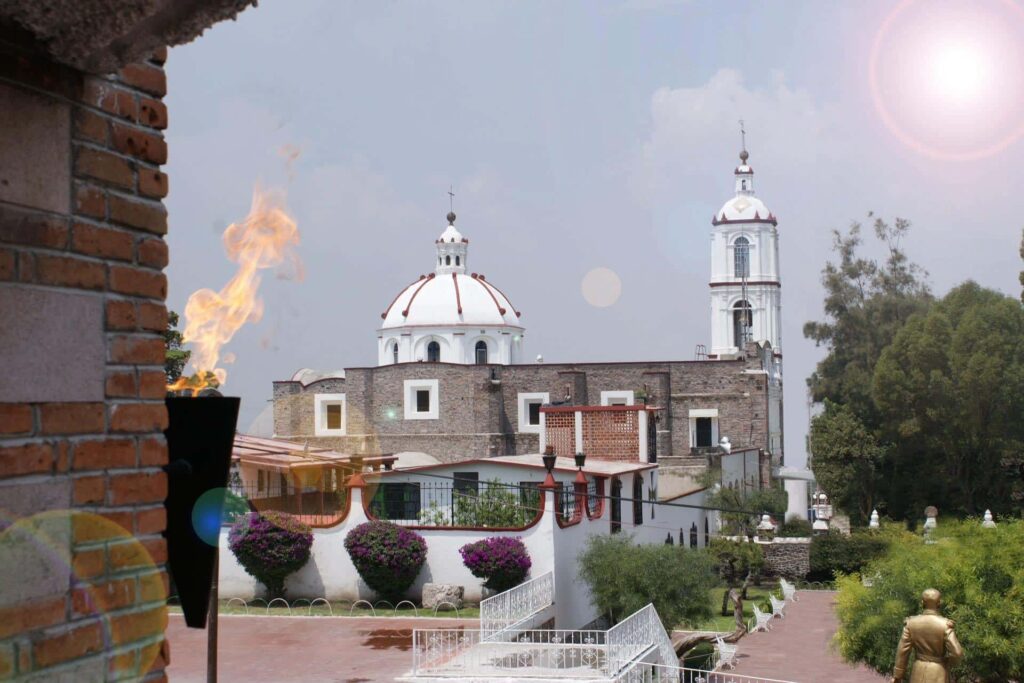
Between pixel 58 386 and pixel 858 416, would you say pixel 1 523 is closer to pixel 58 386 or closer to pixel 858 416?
pixel 58 386

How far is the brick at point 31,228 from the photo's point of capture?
2.17 metres

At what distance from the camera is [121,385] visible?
2436 millimetres

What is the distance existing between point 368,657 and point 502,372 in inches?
1290

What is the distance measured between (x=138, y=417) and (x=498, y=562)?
57.6 feet

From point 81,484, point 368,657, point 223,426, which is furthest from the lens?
point 368,657

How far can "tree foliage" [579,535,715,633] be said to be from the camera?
19891 millimetres

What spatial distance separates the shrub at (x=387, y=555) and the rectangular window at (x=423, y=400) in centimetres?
2736

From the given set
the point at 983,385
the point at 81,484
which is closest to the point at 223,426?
the point at 81,484

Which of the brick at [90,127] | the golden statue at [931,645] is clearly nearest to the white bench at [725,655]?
the golden statue at [931,645]

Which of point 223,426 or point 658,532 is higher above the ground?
point 223,426

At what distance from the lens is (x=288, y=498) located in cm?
2481

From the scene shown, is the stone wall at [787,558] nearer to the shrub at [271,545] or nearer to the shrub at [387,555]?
Answer: the shrub at [387,555]

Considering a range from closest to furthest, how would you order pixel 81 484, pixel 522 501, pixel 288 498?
pixel 81 484
pixel 522 501
pixel 288 498

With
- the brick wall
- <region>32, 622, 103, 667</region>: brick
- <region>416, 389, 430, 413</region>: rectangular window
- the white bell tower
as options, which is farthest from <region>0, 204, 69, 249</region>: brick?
the white bell tower
